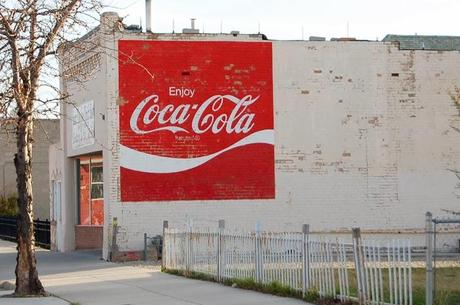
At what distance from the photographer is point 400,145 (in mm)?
29609

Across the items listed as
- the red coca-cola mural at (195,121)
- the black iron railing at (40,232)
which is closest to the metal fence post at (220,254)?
the red coca-cola mural at (195,121)

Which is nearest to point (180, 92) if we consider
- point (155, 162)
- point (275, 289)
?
point (155, 162)

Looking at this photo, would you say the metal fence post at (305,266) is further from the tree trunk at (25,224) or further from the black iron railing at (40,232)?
the black iron railing at (40,232)

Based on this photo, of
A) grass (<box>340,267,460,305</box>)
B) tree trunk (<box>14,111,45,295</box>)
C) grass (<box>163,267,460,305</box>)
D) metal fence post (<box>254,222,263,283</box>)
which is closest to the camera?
grass (<box>340,267,460,305</box>)

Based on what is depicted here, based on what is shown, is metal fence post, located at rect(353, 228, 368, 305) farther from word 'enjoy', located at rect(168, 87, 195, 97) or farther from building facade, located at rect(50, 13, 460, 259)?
word 'enjoy', located at rect(168, 87, 195, 97)

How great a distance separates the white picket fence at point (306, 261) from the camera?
12.6m

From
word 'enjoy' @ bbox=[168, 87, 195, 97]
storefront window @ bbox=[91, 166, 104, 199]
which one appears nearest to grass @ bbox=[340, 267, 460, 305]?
word 'enjoy' @ bbox=[168, 87, 195, 97]

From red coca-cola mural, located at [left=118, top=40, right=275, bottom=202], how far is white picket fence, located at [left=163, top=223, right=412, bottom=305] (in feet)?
20.1

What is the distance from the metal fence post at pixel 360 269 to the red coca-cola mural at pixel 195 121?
14819mm

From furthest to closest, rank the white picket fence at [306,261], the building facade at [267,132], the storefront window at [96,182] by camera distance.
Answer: the storefront window at [96,182] → the building facade at [267,132] → the white picket fence at [306,261]

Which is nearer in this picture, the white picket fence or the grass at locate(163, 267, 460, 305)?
A: the white picket fence

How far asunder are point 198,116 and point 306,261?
13.5 metres

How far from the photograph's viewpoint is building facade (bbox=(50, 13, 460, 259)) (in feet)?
91.3

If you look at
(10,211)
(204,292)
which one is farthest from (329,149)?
(10,211)
